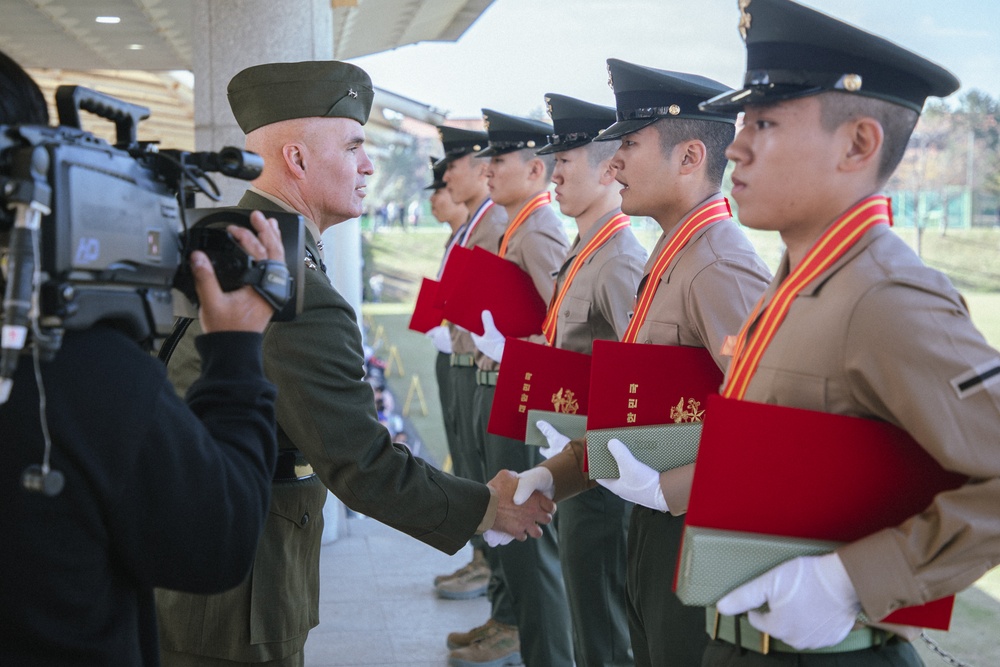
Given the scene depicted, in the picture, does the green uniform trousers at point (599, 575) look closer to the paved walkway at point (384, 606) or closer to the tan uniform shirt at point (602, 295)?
the tan uniform shirt at point (602, 295)

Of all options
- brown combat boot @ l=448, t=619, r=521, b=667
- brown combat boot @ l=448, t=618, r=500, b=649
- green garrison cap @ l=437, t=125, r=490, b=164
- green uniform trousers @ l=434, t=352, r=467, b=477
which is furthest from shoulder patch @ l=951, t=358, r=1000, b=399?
green garrison cap @ l=437, t=125, r=490, b=164

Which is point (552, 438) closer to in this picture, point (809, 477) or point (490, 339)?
point (809, 477)

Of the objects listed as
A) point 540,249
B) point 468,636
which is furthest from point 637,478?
point 468,636

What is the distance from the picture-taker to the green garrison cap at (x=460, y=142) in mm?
5432

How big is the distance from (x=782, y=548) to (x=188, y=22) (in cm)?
677

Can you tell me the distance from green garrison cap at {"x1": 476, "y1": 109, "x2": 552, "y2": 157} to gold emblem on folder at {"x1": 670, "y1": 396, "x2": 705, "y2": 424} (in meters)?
2.57

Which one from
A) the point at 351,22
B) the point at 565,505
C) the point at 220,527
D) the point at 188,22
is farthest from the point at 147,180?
the point at 351,22

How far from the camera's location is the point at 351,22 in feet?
26.5

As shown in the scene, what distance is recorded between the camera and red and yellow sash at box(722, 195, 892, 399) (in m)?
1.59

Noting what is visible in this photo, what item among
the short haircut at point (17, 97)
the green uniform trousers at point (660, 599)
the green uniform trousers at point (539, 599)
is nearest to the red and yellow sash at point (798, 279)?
the green uniform trousers at point (660, 599)

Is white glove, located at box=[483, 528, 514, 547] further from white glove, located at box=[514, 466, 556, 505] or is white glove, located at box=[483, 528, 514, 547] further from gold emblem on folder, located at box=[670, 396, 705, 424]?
gold emblem on folder, located at box=[670, 396, 705, 424]

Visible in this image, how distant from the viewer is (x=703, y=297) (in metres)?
2.30

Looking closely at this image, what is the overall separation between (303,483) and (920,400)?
1.29m

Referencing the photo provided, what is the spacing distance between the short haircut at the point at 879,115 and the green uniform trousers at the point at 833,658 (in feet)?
2.48
